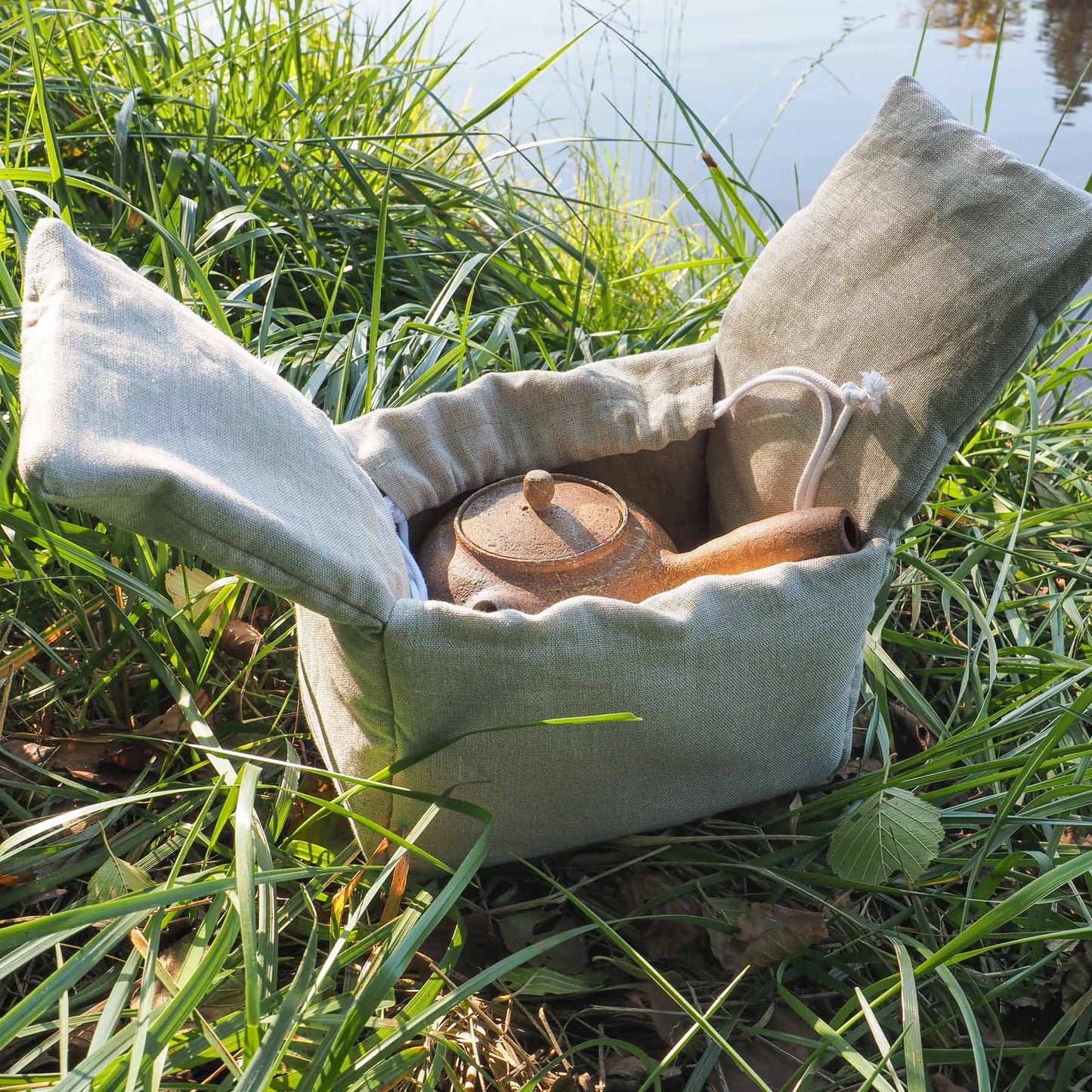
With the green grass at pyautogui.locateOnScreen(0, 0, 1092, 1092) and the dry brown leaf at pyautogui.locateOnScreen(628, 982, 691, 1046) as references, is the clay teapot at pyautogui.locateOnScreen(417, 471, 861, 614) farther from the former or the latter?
the dry brown leaf at pyautogui.locateOnScreen(628, 982, 691, 1046)

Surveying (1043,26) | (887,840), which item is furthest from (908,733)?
(1043,26)

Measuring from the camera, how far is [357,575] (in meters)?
0.97

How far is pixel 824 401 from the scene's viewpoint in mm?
1252

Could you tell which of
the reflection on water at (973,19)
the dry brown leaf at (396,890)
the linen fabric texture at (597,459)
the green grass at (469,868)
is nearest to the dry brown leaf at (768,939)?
the green grass at (469,868)

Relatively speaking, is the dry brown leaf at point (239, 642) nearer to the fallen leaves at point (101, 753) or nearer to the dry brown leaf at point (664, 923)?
the fallen leaves at point (101, 753)

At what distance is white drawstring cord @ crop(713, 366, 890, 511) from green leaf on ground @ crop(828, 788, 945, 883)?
0.36 metres

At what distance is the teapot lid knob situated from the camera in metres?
1.25

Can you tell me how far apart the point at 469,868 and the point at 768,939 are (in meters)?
0.35

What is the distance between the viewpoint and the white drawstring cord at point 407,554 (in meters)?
1.23

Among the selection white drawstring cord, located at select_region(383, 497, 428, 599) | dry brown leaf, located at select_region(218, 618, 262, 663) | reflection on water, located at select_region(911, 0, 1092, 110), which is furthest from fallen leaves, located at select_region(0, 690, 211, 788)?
reflection on water, located at select_region(911, 0, 1092, 110)

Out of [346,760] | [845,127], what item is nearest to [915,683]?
[346,760]

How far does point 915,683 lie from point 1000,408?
Result: 69cm

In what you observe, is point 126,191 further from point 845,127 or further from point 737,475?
point 845,127

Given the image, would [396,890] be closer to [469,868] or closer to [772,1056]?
[469,868]
